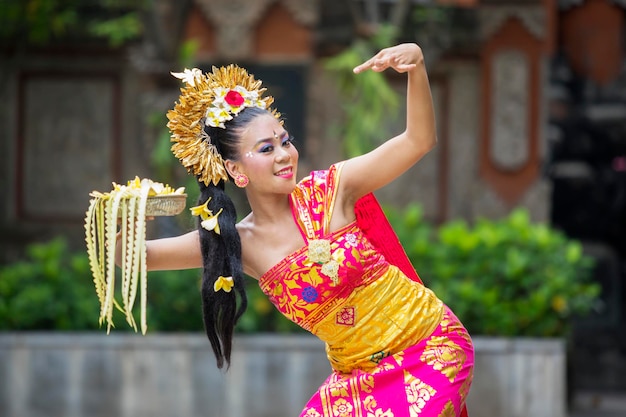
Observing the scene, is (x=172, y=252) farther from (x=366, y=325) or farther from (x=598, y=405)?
(x=598, y=405)

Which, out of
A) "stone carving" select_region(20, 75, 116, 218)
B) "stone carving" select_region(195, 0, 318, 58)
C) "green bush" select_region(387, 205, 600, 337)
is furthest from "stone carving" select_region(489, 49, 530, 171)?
"stone carving" select_region(20, 75, 116, 218)

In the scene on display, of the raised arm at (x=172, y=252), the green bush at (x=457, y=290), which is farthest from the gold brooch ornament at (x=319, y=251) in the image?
the green bush at (x=457, y=290)

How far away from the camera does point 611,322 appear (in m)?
10.3

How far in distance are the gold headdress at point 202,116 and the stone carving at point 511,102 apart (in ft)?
19.4

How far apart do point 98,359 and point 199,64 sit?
2.61 metres

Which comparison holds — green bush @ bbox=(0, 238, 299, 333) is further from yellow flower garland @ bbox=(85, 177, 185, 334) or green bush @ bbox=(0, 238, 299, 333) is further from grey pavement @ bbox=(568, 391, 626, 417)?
yellow flower garland @ bbox=(85, 177, 185, 334)

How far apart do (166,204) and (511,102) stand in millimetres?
6198

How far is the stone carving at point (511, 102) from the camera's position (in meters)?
9.94

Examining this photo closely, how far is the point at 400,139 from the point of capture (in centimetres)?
414

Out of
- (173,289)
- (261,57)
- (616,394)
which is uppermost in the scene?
(261,57)

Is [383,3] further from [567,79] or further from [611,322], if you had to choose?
[611,322]

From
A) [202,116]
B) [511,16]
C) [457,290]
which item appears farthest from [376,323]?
[511,16]

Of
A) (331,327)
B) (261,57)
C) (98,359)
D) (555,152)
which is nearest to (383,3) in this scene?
(261,57)

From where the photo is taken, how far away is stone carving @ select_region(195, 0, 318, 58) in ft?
31.5
